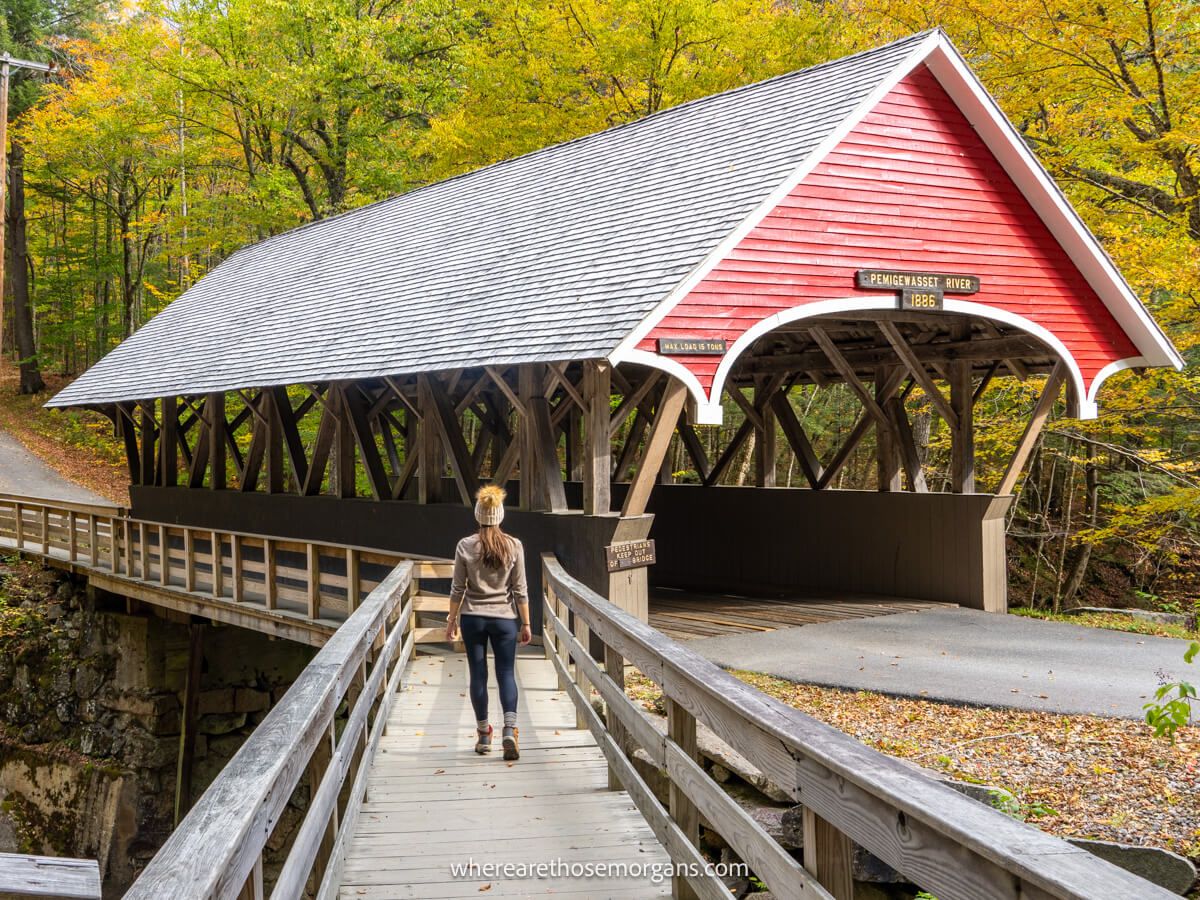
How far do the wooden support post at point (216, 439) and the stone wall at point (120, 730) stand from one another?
7.55 feet

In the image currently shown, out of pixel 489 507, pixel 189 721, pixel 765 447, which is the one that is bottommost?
pixel 189 721

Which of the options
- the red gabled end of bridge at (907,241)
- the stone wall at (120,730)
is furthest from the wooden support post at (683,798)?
the stone wall at (120,730)

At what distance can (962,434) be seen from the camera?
514 inches

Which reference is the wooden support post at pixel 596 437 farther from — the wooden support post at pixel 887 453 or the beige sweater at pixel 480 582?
the wooden support post at pixel 887 453

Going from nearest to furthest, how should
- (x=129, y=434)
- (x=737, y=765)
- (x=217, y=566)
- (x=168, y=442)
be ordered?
(x=737, y=765), (x=217, y=566), (x=168, y=442), (x=129, y=434)

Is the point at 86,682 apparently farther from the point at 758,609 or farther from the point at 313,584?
the point at 758,609

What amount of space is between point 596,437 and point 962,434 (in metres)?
5.05

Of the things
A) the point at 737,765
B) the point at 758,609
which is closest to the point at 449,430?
the point at 758,609

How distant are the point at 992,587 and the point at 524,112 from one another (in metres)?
14.7

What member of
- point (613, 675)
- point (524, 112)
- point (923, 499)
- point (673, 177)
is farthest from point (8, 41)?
point (613, 675)

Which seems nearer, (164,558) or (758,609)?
(758,609)

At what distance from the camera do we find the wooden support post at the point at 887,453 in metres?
14.2

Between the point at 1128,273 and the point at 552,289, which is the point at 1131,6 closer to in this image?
the point at 1128,273

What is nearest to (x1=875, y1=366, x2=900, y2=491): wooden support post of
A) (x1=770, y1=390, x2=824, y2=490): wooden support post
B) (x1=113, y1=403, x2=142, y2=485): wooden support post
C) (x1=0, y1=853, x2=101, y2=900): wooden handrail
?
(x1=770, y1=390, x2=824, y2=490): wooden support post
